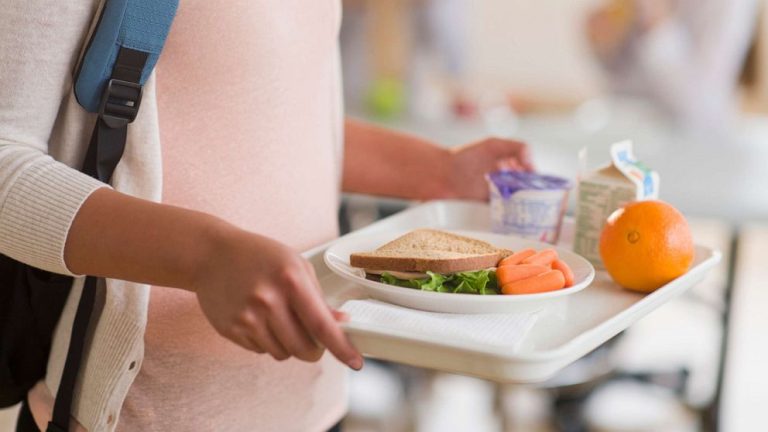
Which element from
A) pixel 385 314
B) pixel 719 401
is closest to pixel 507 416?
pixel 719 401

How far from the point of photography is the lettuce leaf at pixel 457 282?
3.17ft

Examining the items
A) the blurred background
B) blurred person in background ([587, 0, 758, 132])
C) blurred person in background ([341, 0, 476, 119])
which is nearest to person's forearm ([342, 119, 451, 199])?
the blurred background

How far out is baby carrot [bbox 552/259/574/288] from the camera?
1.00 m

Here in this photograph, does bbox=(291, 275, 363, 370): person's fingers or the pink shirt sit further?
the pink shirt

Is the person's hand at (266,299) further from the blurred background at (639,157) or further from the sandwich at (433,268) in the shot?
the blurred background at (639,157)

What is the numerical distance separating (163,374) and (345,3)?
Result: 9.60 ft

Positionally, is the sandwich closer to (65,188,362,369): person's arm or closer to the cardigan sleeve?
(65,188,362,369): person's arm

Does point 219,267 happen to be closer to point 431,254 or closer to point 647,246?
point 431,254

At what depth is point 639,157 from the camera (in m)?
2.81

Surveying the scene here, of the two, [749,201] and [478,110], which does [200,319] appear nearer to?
[749,201]

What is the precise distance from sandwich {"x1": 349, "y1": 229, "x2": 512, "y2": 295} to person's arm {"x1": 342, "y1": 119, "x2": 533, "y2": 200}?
0.33 meters

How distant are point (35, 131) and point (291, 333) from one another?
33cm

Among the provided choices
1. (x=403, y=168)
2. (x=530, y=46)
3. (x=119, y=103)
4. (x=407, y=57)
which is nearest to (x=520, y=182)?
(x=403, y=168)

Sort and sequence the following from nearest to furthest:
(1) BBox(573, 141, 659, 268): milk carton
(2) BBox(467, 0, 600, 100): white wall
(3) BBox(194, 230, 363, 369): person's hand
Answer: (3) BBox(194, 230, 363, 369): person's hand
(1) BBox(573, 141, 659, 268): milk carton
(2) BBox(467, 0, 600, 100): white wall
